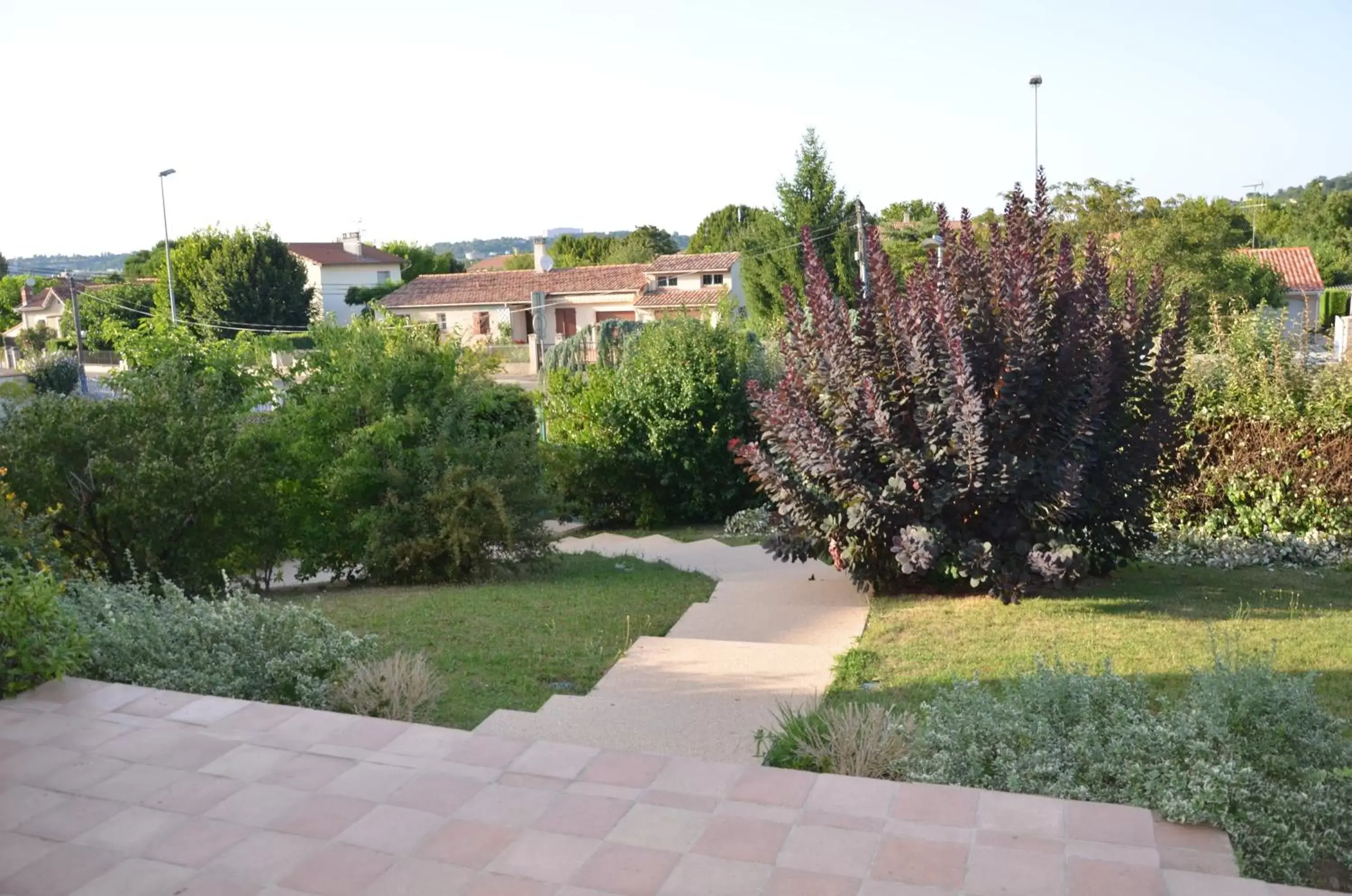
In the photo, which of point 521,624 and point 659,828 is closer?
point 659,828

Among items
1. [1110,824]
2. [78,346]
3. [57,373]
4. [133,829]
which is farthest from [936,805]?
[57,373]

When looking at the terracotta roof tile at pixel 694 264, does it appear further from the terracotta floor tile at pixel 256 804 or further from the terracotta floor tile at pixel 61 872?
the terracotta floor tile at pixel 61 872

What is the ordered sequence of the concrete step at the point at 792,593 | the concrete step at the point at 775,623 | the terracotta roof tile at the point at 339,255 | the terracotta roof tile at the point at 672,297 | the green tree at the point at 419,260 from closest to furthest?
1. the concrete step at the point at 775,623
2. the concrete step at the point at 792,593
3. the terracotta roof tile at the point at 672,297
4. the terracotta roof tile at the point at 339,255
5. the green tree at the point at 419,260

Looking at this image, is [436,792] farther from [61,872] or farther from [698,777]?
[61,872]

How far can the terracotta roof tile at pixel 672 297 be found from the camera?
45.8m

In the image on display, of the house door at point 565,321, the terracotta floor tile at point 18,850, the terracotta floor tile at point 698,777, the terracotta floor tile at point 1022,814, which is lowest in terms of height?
the terracotta floor tile at point 1022,814

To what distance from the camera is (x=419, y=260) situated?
75.4 meters

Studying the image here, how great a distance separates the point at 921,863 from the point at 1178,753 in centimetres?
129

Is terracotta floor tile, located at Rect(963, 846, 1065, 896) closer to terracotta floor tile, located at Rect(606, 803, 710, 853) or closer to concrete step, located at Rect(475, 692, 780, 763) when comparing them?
terracotta floor tile, located at Rect(606, 803, 710, 853)

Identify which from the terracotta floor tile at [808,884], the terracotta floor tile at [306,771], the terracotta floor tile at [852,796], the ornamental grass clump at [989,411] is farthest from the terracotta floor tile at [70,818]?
the ornamental grass clump at [989,411]

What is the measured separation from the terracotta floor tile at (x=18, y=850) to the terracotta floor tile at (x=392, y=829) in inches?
38.5

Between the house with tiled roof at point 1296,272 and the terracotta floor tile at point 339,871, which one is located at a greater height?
the house with tiled roof at point 1296,272

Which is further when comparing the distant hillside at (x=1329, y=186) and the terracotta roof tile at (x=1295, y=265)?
the distant hillside at (x=1329, y=186)

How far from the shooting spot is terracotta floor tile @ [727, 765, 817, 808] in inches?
152
